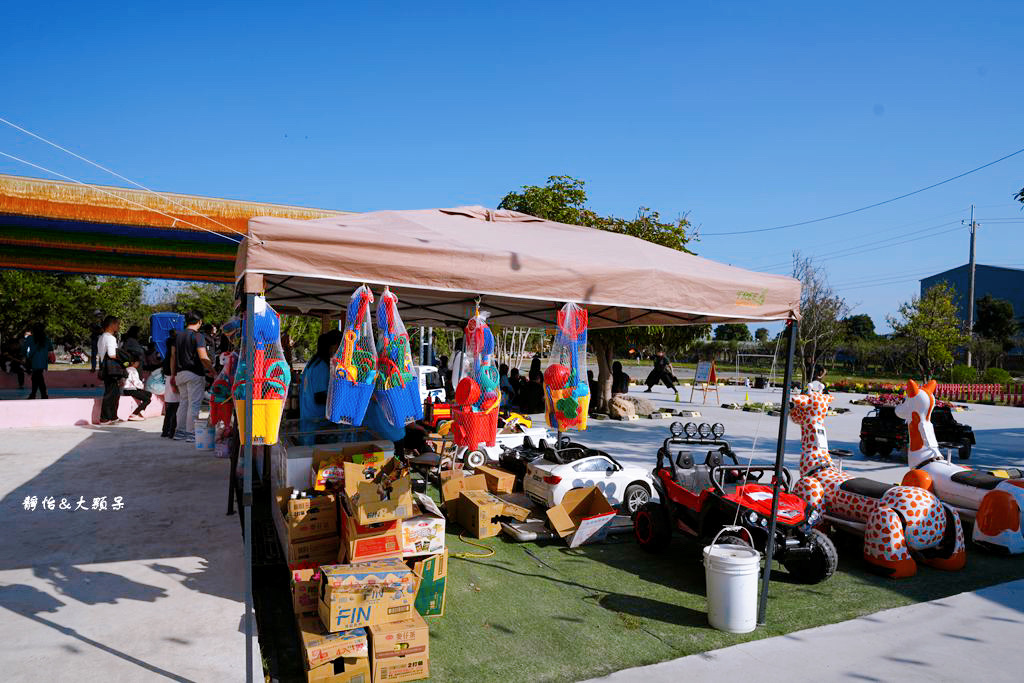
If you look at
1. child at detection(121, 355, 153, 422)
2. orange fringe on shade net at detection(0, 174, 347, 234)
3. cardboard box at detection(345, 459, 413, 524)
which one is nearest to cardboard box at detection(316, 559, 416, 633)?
cardboard box at detection(345, 459, 413, 524)

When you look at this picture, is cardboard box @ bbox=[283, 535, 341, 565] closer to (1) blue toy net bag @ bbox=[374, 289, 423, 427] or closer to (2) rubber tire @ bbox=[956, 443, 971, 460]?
(1) blue toy net bag @ bbox=[374, 289, 423, 427]

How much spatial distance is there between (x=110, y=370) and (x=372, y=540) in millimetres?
10128

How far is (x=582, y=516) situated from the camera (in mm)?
6258

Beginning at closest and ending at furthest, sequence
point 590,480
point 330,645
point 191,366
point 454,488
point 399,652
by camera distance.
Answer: point 330,645
point 399,652
point 454,488
point 590,480
point 191,366

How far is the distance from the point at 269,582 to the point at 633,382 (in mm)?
27265

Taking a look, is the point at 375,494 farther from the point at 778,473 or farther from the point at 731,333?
the point at 731,333

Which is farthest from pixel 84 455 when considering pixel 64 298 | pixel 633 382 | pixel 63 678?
pixel 633 382

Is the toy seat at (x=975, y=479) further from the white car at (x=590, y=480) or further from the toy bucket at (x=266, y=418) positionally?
the toy bucket at (x=266, y=418)

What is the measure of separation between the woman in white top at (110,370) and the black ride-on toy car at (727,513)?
33.6 feet

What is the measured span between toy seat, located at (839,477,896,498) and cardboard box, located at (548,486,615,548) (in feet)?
7.69

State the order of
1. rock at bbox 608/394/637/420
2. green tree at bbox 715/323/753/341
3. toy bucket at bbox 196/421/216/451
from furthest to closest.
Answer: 1. green tree at bbox 715/323/753/341
2. rock at bbox 608/394/637/420
3. toy bucket at bbox 196/421/216/451

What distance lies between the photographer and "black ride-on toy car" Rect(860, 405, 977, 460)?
11.1 meters

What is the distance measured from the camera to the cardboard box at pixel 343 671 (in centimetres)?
334

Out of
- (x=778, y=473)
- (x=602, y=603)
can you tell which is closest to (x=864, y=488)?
(x=778, y=473)
